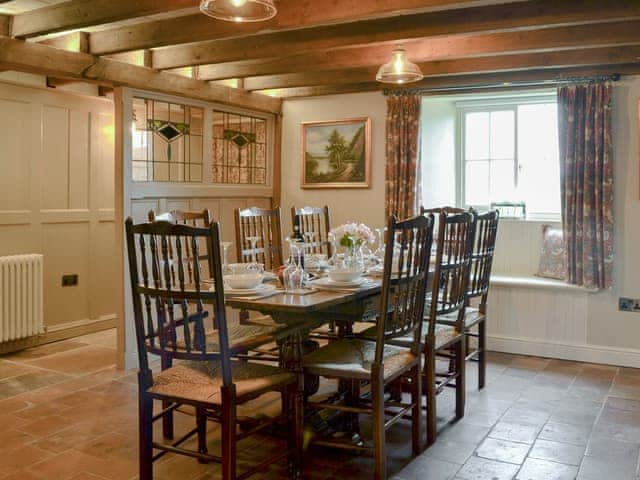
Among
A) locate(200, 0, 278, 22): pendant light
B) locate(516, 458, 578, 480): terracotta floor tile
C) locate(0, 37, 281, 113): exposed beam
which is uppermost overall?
locate(0, 37, 281, 113): exposed beam

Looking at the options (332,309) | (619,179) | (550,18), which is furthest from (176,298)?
(619,179)

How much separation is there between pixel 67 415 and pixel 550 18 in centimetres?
346

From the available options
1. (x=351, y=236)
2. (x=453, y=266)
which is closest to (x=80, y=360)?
(x=351, y=236)

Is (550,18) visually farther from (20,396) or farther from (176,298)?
(20,396)

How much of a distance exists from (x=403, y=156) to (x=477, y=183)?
2.72 feet

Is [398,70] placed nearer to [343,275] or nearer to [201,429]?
[343,275]

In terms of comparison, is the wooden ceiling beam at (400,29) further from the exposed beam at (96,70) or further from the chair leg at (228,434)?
the chair leg at (228,434)

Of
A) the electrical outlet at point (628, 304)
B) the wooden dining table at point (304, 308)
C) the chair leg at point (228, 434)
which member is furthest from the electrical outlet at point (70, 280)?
the electrical outlet at point (628, 304)

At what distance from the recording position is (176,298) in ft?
8.00

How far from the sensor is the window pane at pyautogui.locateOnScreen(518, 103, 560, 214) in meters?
5.45

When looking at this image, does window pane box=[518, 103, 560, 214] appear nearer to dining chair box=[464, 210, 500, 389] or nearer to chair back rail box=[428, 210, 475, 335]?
dining chair box=[464, 210, 500, 389]

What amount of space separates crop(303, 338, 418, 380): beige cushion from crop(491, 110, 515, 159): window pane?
10.2 ft

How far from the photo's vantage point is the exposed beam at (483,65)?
4.41 metres

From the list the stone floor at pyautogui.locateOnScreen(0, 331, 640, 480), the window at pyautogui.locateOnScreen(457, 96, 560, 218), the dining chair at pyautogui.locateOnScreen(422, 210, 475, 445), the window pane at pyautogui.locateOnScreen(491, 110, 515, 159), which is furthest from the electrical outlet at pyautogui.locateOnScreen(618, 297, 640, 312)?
the dining chair at pyautogui.locateOnScreen(422, 210, 475, 445)
